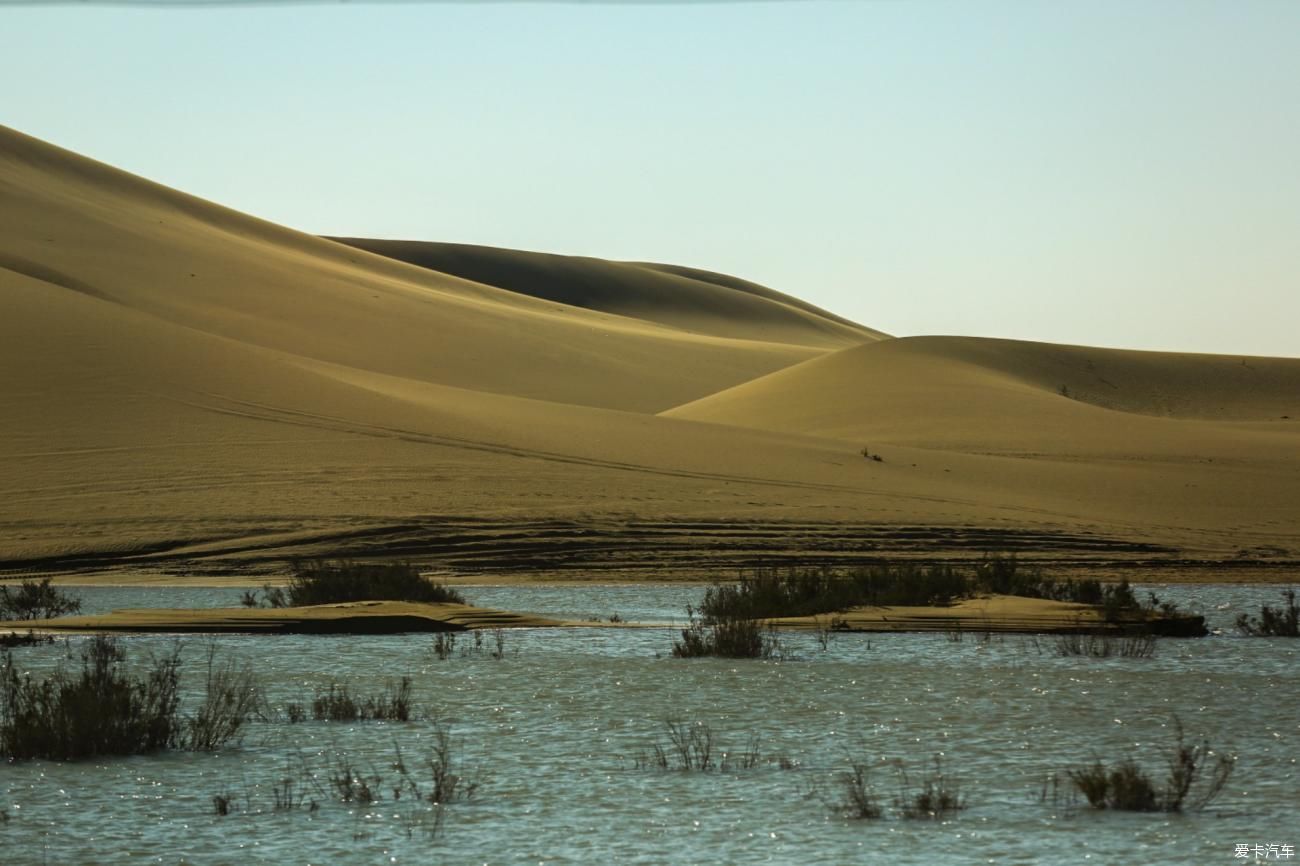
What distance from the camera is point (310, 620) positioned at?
1947 centimetres

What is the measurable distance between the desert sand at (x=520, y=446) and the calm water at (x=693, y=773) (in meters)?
11.8

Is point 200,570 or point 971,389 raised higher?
point 971,389

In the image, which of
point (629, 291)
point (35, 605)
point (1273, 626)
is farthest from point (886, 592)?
point (629, 291)

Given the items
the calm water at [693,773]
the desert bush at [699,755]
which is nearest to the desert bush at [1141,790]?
the calm water at [693,773]

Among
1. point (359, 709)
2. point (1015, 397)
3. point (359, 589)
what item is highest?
point (1015, 397)

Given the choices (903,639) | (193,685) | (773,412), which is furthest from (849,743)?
(773,412)

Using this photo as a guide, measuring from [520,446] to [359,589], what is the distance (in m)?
17.5

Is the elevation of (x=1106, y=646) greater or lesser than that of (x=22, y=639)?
lesser

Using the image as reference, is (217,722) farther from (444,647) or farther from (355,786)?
(444,647)

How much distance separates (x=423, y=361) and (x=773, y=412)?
66.1 ft

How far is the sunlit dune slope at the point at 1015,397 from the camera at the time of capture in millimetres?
52303

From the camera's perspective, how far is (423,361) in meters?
74.4

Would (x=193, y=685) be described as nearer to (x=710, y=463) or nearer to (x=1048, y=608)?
(x=1048, y=608)

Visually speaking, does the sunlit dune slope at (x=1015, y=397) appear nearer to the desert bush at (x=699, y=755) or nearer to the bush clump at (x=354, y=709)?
the bush clump at (x=354, y=709)
